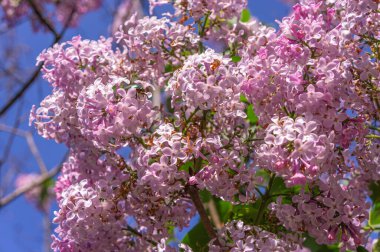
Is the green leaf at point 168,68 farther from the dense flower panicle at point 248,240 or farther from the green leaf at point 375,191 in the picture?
the green leaf at point 375,191

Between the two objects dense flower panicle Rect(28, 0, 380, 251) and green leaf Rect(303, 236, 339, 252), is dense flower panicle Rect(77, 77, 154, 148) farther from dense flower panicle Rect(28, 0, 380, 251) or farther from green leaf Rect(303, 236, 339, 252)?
green leaf Rect(303, 236, 339, 252)

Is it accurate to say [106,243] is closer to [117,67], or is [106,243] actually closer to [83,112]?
[83,112]

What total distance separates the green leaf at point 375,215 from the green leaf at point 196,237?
71 centimetres

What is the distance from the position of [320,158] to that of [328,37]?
0.36m

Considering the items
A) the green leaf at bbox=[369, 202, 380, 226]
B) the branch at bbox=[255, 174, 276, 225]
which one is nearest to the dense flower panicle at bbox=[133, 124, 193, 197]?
the branch at bbox=[255, 174, 276, 225]

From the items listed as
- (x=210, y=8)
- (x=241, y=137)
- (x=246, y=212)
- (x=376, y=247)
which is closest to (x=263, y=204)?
(x=246, y=212)

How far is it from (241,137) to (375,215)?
840 millimetres

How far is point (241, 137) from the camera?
69.0 inches

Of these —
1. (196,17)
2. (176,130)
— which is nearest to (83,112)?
(176,130)

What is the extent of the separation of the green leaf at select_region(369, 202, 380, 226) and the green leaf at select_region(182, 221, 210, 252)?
711mm

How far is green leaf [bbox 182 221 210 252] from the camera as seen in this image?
1945 mm

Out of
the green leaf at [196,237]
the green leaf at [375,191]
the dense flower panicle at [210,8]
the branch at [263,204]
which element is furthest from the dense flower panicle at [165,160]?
the green leaf at [375,191]

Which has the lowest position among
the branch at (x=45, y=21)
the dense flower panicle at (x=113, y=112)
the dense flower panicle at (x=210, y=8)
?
the dense flower panicle at (x=113, y=112)

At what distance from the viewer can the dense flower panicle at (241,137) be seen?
147 cm
